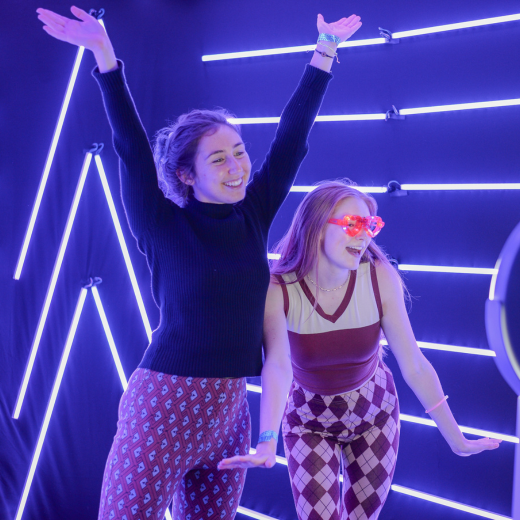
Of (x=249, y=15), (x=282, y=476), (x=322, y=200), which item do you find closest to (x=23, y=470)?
(x=282, y=476)

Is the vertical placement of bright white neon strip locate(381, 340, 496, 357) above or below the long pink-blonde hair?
below

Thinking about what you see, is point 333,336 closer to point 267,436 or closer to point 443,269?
point 267,436

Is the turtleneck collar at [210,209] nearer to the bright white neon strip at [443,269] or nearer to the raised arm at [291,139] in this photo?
the raised arm at [291,139]

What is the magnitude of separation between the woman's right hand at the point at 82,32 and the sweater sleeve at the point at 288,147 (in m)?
0.58

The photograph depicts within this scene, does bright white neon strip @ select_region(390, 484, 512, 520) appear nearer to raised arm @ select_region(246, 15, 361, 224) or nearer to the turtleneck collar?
raised arm @ select_region(246, 15, 361, 224)

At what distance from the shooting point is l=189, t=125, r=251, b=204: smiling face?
1.65 metres

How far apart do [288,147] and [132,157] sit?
533 millimetres

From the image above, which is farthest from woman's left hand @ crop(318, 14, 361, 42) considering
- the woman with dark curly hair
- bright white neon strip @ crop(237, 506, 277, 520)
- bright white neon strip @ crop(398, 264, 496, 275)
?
→ bright white neon strip @ crop(237, 506, 277, 520)

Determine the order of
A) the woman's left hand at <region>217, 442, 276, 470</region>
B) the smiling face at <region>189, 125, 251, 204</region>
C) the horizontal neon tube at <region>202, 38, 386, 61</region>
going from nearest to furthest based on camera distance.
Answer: the woman's left hand at <region>217, 442, 276, 470</region>, the smiling face at <region>189, 125, 251, 204</region>, the horizontal neon tube at <region>202, 38, 386, 61</region>

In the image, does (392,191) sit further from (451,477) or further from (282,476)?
(282,476)

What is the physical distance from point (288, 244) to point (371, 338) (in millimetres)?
459

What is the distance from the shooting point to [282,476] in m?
3.08

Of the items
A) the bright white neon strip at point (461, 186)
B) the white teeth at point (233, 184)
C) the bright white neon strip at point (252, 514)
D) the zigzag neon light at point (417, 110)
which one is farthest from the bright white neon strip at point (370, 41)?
the bright white neon strip at point (252, 514)

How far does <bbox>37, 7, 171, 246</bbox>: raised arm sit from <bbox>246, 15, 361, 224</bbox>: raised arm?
36cm
